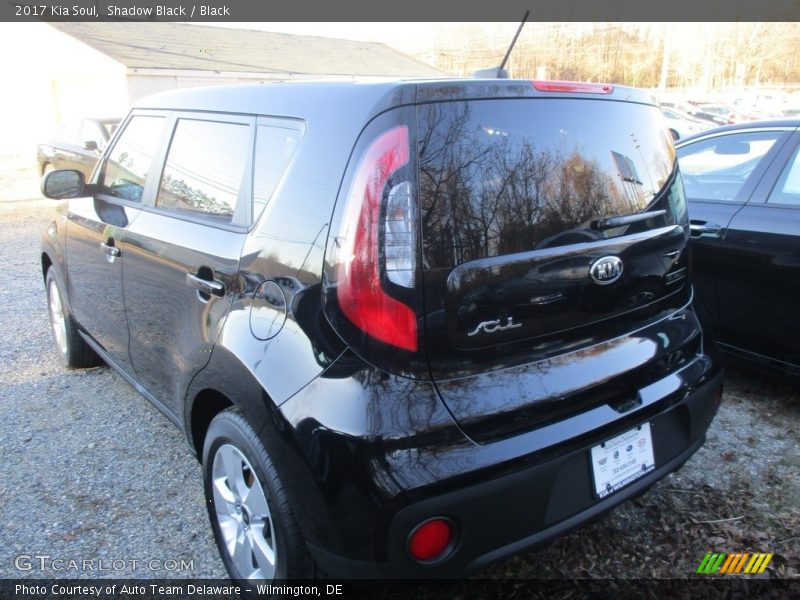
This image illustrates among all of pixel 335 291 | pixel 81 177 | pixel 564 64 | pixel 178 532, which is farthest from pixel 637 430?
pixel 564 64

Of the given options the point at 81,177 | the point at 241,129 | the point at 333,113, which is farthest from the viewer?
the point at 81,177

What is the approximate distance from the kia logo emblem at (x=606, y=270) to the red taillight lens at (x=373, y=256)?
2.06ft

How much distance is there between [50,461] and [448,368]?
2429 millimetres

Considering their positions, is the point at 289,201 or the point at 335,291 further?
the point at 289,201

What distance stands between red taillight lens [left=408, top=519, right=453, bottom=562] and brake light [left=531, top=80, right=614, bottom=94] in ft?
4.22

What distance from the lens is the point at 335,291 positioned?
1.60m

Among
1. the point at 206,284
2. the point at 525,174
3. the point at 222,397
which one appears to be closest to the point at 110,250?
the point at 206,284

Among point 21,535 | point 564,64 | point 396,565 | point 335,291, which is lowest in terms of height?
point 21,535

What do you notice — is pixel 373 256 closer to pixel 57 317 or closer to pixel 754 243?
pixel 754 243

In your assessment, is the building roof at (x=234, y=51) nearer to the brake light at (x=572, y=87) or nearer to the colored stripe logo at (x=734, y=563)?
the brake light at (x=572, y=87)

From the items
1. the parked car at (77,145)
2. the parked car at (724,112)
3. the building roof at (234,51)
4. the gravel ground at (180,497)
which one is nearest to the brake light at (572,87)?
the gravel ground at (180,497)

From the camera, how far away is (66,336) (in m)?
3.87

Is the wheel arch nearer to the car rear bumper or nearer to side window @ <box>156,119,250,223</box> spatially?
the car rear bumper

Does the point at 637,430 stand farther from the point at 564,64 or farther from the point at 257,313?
the point at 564,64
